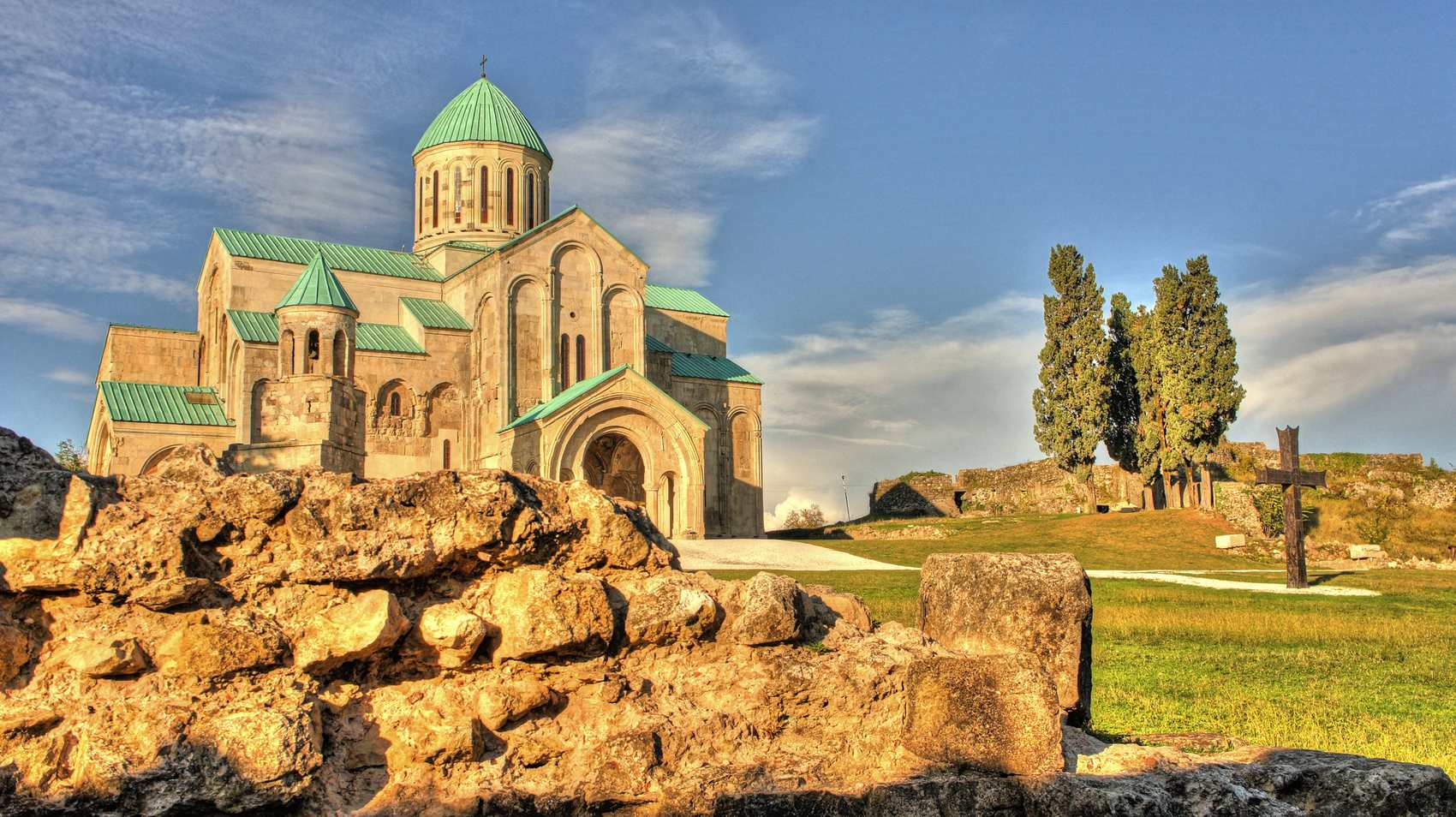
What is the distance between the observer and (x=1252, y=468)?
3725 cm

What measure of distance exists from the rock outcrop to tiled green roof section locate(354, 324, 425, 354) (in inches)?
914

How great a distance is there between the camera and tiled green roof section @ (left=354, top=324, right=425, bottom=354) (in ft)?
87.3

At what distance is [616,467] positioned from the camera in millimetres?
27719

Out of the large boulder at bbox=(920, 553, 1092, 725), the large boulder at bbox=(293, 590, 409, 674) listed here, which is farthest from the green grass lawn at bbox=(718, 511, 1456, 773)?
the large boulder at bbox=(293, 590, 409, 674)

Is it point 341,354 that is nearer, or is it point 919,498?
point 341,354

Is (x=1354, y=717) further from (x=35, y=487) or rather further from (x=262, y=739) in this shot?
(x=35, y=487)

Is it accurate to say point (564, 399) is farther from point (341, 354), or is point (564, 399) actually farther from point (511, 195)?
point (511, 195)

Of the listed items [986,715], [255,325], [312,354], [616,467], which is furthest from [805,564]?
[986,715]

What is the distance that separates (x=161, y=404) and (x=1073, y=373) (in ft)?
88.2

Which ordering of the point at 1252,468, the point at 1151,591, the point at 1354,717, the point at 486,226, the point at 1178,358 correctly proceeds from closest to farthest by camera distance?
the point at 1354,717, the point at 1151,591, the point at 486,226, the point at 1178,358, the point at 1252,468

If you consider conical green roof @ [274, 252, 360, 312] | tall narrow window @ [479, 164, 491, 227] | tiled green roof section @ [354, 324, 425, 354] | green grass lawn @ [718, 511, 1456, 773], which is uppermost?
tall narrow window @ [479, 164, 491, 227]

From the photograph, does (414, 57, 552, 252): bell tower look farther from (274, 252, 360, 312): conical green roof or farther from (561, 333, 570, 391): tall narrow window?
(274, 252, 360, 312): conical green roof

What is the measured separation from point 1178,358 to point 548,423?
20562 millimetres

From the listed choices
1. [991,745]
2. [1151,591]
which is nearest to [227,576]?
[991,745]
